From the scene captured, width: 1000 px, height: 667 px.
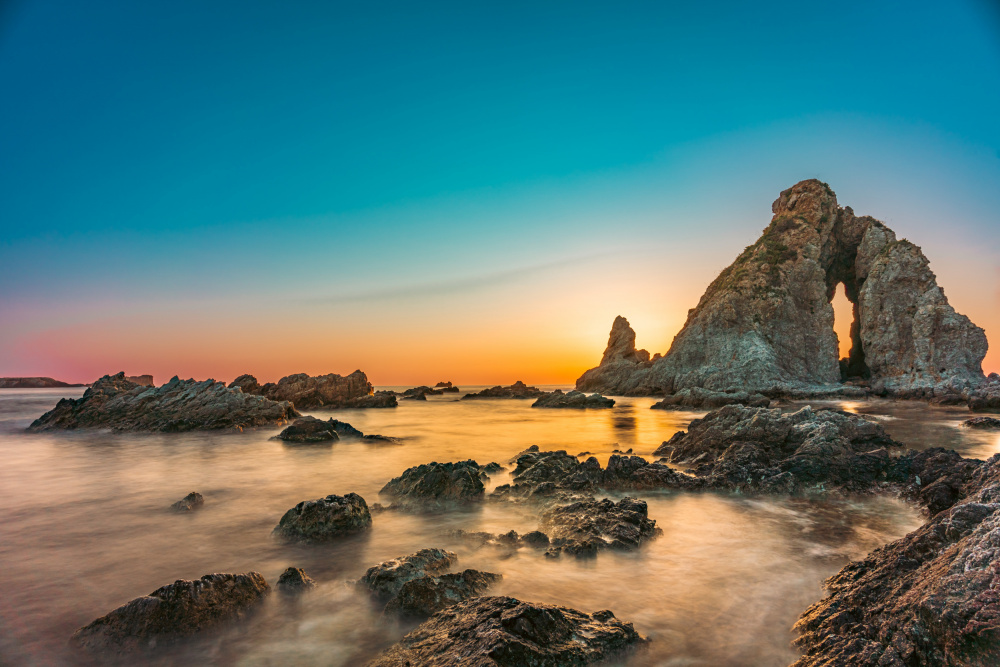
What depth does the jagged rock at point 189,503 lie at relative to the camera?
8445 mm

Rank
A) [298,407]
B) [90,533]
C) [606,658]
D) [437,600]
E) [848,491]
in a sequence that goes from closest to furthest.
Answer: [606,658] < [437,600] < [90,533] < [848,491] < [298,407]

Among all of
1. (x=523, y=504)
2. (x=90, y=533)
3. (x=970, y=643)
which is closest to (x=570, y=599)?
(x=970, y=643)

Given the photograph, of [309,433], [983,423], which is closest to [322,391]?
[309,433]

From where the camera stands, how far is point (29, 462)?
45.5ft

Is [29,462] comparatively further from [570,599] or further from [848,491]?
[848,491]

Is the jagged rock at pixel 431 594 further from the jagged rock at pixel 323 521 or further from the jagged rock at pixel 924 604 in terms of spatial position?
the jagged rock at pixel 924 604

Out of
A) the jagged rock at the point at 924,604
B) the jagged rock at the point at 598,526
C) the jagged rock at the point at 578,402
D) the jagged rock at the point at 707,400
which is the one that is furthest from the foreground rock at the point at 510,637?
the jagged rock at the point at 578,402

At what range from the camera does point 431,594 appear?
4.29 meters

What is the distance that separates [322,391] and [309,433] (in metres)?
26.7

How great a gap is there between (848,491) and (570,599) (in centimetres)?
704

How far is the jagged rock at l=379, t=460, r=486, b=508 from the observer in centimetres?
870

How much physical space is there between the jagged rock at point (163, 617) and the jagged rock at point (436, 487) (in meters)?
4.38

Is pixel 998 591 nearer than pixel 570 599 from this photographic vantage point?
Yes

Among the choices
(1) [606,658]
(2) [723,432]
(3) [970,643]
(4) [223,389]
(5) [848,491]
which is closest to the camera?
(3) [970,643]
